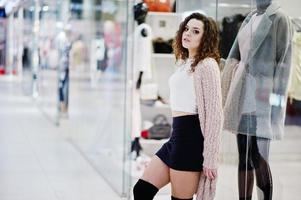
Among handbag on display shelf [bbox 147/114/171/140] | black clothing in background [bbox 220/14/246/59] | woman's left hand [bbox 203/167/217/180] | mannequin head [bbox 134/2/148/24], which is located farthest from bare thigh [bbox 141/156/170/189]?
handbag on display shelf [bbox 147/114/171/140]

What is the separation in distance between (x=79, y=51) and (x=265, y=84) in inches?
201

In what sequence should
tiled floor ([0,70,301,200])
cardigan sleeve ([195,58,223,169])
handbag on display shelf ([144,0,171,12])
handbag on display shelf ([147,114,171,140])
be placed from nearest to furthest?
1. cardigan sleeve ([195,58,223,169])
2. tiled floor ([0,70,301,200])
3. handbag on display shelf ([144,0,171,12])
4. handbag on display shelf ([147,114,171,140])

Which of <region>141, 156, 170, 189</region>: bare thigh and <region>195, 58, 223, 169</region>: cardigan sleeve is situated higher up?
<region>195, 58, 223, 169</region>: cardigan sleeve

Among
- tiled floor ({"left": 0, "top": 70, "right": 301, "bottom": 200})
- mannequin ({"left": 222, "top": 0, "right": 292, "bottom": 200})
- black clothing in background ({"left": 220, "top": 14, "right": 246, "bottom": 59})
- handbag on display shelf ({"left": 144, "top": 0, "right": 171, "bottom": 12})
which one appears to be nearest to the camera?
mannequin ({"left": 222, "top": 0, "right": 292, "bottom": 200})

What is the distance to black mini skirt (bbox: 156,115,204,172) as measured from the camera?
2.66 m

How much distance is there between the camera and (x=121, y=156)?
16.4 ft

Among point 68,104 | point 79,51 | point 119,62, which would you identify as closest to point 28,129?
point 68,104

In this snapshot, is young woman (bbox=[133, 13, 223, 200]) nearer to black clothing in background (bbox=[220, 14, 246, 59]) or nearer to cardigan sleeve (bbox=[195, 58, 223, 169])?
cardigan sleeve (bbox=[195, 58, 223, 169])

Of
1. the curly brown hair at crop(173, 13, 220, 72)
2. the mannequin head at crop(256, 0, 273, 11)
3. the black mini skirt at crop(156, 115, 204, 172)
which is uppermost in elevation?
the mannequin head at crop(256, 0, 273, 11)

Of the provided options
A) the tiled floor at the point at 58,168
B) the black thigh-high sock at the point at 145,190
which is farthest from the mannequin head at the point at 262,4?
the black thigh-high sock at the point at 145,190

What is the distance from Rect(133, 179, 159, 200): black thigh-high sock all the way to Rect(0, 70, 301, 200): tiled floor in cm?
62

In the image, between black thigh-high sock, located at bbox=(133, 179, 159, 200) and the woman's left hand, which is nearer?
the woman's left hand

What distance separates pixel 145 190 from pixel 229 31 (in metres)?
1.14

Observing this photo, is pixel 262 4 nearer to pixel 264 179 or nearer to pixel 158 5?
pixel 264 179
